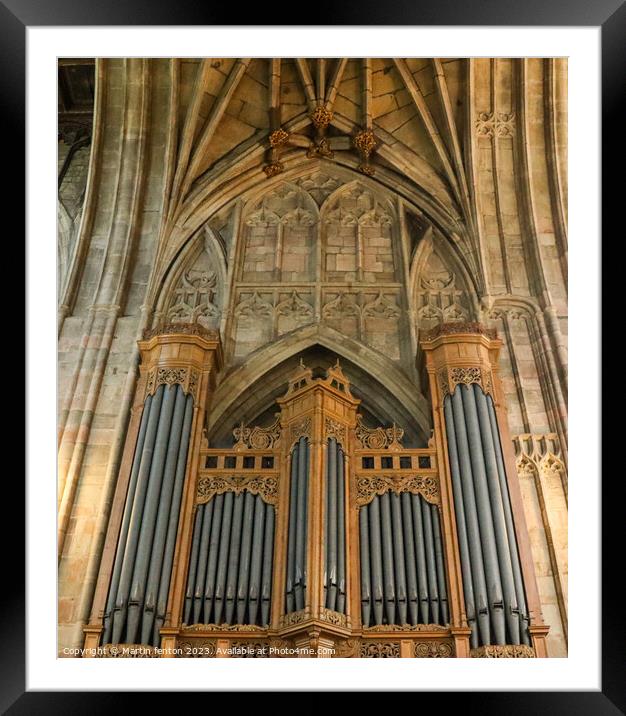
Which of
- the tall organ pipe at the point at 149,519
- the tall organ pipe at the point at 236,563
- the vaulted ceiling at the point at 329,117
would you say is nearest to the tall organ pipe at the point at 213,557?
the tall organ pipe at the point at 236,563

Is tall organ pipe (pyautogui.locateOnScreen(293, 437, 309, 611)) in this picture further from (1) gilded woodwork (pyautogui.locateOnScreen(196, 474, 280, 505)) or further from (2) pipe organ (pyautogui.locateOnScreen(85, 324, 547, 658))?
(1) gilded woodwork (pyautogui.locateOnScreen(196, 474, 280, 505))

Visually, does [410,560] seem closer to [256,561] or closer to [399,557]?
[399,557]

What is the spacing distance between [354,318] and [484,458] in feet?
12.2

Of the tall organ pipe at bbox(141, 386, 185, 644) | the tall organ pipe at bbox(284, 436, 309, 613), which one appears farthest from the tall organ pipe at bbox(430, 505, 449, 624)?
the tall organ pipe at bbox(141, 386, 185, 644)

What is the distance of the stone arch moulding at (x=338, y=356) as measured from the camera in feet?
38.6

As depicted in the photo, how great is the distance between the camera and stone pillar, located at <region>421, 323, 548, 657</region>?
8719mm

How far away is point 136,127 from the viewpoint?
14242 millimetres

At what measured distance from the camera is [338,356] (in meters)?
12.6

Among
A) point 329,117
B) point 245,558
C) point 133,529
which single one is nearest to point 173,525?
point 133,529
